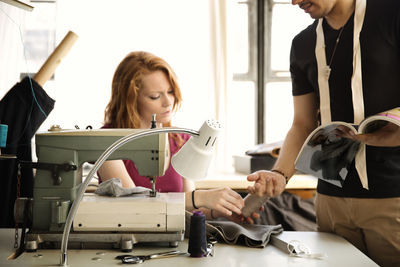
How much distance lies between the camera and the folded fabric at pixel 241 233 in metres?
1.45

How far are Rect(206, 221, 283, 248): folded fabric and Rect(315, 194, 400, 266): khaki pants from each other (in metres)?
0.22

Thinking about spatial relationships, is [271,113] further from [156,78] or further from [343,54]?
[343,54]

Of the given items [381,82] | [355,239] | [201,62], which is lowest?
[355,239]

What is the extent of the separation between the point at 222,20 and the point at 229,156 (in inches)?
41.4

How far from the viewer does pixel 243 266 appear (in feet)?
4.12

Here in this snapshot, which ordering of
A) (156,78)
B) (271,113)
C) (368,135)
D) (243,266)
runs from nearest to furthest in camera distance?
(243,266) → (368,135) → (156,78) → (271,113)

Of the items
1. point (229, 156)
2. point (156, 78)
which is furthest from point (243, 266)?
point (229, 156)

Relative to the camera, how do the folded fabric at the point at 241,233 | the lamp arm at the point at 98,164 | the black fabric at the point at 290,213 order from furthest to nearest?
1. the black fabric at the point at 290,213
2. the folded fabric at the point at 241,233
3. the lamp arm at the point at 98,164

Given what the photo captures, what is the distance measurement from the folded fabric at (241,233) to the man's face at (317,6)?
28.3 inches

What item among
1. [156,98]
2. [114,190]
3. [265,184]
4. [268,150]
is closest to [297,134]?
[265,184]

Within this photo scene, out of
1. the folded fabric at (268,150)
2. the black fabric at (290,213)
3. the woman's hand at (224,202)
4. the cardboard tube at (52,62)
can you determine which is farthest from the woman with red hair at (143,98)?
the folded fabric at (268,150)

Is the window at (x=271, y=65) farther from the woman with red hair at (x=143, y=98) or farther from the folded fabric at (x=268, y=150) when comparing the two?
the woman with red hair at (x=143, y=98)

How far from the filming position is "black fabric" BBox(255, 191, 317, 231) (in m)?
2.78

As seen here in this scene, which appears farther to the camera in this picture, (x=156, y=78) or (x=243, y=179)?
(x=243, y=179)
